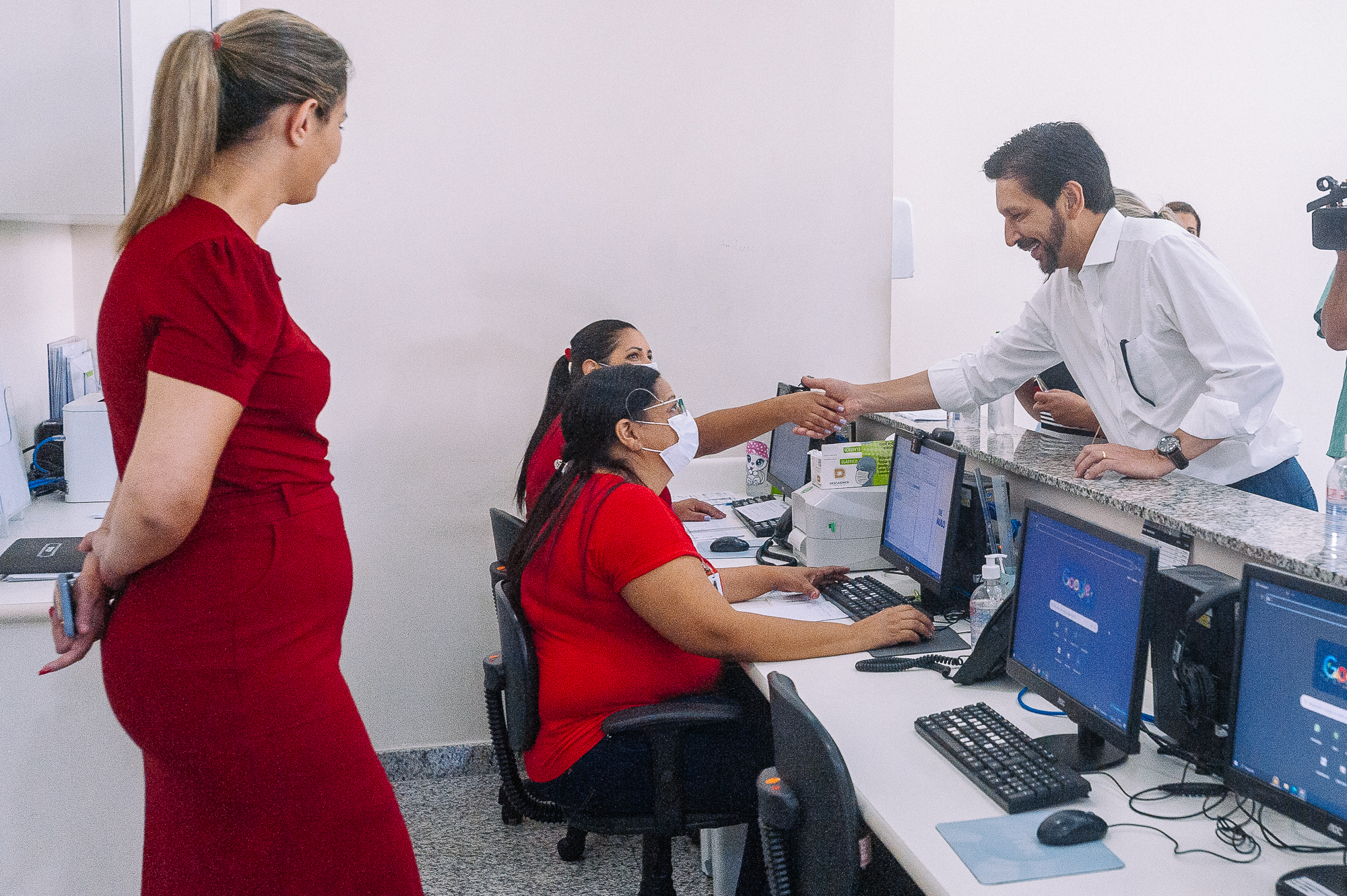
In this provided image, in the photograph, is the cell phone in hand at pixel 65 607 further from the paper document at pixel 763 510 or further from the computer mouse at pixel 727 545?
the paper document at pixel 763 510

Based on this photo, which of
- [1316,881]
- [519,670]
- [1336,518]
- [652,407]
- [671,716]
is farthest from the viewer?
[652,407]

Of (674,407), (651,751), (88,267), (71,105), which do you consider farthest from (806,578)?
(88,267)

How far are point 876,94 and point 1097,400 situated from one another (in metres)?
1.44

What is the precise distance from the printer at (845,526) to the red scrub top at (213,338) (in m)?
1.46

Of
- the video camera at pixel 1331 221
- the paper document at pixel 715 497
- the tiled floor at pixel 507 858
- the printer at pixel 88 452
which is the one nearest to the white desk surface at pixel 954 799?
the tiled floor at pixel 507 858

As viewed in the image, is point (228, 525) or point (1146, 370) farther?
point (1146, 370)

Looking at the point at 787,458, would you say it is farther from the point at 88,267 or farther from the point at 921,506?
the point at 88,267

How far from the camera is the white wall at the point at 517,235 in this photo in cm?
306

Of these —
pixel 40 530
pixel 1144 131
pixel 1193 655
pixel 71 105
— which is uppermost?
pixel 1144 131

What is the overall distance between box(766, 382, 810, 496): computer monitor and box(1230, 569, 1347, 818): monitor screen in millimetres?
1788

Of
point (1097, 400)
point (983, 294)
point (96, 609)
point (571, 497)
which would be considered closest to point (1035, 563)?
point (571, 497)

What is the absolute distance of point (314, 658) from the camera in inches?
51.8

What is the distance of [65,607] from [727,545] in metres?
1.68

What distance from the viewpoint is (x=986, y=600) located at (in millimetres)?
1980
